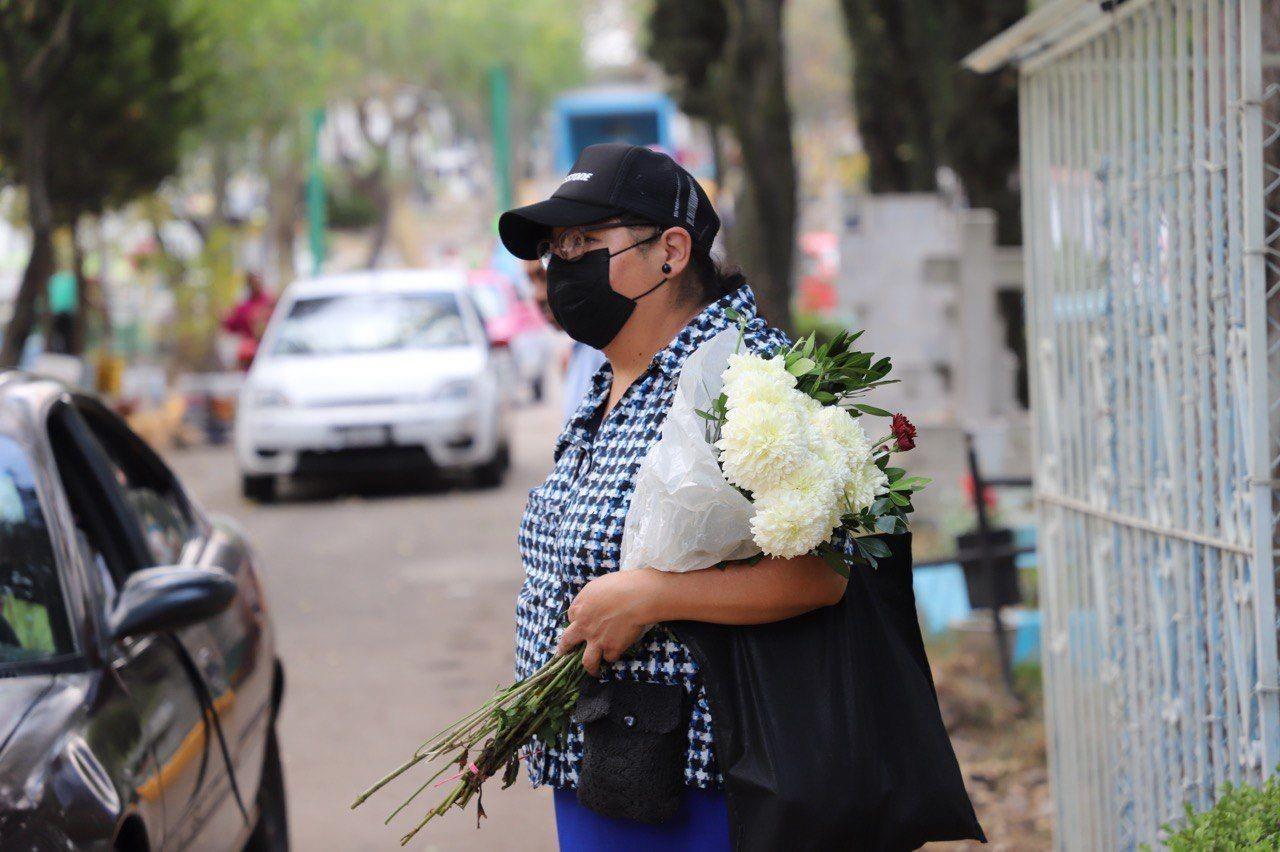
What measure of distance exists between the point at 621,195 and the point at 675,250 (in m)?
0.14

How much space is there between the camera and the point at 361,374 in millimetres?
13719

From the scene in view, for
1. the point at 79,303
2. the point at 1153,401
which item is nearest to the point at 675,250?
the point at 1153,401

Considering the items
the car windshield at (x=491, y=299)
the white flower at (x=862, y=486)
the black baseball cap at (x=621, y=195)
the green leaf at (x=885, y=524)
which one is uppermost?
the car windshield at (x=491, y=299)

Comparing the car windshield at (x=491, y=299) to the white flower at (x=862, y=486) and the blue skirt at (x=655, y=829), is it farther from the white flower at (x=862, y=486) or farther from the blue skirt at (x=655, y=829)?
the white flower at (x=862, y=486)

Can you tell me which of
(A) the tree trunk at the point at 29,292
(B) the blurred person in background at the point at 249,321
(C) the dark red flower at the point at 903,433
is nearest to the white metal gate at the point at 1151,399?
(C) the dark red flower at the point at 903,433

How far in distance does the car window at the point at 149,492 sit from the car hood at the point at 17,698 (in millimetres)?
1033

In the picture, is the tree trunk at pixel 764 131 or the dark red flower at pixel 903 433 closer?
the dark red flower at pixel 903 433

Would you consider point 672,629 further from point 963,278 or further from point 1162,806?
point 963,278

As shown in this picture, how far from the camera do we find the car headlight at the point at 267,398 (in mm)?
13492

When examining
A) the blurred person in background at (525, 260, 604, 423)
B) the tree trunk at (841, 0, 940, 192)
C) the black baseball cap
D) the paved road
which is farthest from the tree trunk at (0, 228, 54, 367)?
the black baseball cap

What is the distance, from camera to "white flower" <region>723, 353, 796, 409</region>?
2572mm

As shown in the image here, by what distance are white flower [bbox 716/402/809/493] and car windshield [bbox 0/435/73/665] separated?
1.74 meters

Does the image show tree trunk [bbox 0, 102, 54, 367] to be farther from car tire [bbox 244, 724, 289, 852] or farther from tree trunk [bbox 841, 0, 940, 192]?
tree trunk [bbox 841, 0, 940, 192]

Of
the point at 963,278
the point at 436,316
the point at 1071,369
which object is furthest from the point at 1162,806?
the point at 436,316
